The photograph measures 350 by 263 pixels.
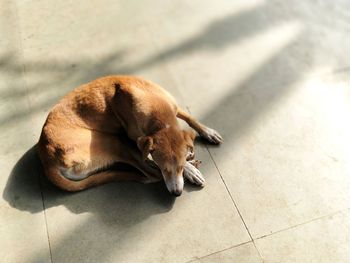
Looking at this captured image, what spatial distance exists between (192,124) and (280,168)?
3.19 feet

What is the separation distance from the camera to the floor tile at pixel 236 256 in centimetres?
302

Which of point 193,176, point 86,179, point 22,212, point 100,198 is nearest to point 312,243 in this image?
point 193,176

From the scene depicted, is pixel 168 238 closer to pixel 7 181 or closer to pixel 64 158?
pixel 64 158

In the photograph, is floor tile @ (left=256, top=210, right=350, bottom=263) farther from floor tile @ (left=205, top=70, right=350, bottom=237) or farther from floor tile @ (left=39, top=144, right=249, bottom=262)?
floor tile @ (left=39, top=144, right=249, bottom=262)

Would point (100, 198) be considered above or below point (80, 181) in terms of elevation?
below

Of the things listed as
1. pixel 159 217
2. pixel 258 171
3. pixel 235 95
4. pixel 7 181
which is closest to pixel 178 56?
pixel 235 95

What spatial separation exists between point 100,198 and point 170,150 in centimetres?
84

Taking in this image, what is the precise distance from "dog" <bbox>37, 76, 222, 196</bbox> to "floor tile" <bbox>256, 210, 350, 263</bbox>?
841 millimetres

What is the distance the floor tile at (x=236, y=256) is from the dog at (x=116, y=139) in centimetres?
61

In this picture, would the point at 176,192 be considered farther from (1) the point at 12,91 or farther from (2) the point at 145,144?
(1) the point at 12,91

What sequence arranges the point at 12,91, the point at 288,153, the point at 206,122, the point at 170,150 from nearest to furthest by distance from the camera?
1. the point at 170,150
2. the point at 288,153
3. the point at 206,122
4. the point at 12,91

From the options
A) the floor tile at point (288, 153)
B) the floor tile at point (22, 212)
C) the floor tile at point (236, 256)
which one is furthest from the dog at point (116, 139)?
the floor tile at point (236, 256)

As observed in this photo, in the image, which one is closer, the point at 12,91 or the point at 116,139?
the point at 116,139

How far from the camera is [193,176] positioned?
11.1 feet
